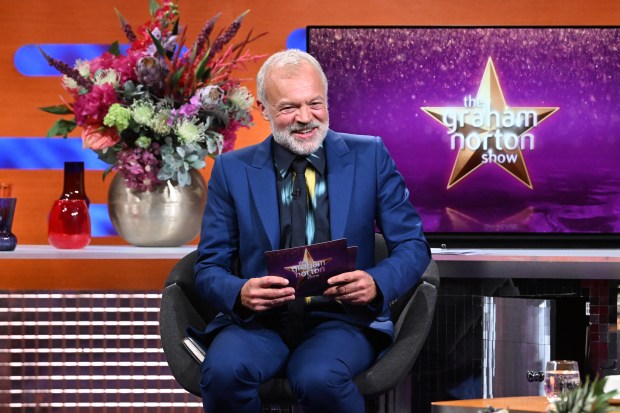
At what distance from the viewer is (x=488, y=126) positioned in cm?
479

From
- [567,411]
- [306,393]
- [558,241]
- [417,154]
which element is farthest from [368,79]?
[567,411]

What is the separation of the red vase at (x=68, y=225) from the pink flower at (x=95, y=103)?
0.39 metres

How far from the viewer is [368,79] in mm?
4723

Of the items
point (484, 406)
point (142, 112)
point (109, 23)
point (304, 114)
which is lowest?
point (484, 406)

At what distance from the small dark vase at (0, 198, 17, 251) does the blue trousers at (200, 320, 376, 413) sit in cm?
129

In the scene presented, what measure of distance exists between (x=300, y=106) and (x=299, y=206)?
1.10 feet

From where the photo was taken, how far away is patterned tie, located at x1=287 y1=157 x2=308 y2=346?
11.8 feet

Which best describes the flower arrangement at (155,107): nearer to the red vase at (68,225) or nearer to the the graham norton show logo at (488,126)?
the red vase at (68,225)

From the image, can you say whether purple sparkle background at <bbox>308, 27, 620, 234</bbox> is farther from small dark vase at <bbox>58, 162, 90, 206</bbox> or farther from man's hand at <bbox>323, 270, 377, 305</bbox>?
man's hand at <bbox>323, 270, 377, 305</bbox>

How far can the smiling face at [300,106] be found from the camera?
361cm

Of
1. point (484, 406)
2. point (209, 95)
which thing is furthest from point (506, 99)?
point (484, 406)

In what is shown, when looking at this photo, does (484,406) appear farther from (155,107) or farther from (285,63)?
(155,107)

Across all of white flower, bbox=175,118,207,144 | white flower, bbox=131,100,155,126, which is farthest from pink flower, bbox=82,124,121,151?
white flower, bbox=175,118,207,144

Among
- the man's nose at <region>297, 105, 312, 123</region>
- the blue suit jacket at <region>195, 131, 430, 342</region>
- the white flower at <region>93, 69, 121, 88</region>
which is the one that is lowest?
the blue suit jacket at <region>195, 131, 430, 342</region>
